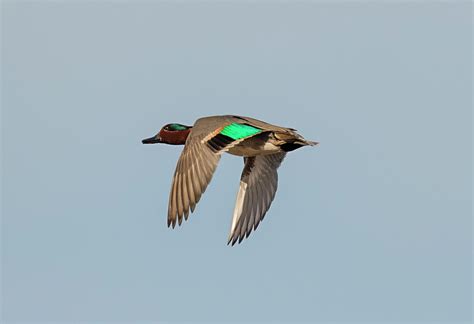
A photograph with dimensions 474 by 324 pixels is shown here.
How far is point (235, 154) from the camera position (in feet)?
44.2

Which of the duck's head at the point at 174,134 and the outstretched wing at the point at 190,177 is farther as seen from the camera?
the duck's head at the point at 174,134

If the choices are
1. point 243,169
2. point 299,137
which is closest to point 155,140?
point 243,169

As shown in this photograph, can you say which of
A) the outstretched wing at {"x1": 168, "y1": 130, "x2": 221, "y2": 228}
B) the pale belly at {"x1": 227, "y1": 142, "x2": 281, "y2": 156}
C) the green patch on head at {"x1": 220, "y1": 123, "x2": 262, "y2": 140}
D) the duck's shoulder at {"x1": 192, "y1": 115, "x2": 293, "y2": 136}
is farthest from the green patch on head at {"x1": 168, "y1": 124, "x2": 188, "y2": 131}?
the outstretched wing at {"x1": 168, "y1": 130, "x2": 221, "y2": 228}

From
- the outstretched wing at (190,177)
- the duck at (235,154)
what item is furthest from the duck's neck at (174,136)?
the outstretched wing at (190,177)

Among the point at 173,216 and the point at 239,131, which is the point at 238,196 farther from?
the point at 173,216

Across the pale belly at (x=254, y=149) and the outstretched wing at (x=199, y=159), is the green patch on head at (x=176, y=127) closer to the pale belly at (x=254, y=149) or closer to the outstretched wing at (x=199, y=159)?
the pale belly at (x=254, y=149)

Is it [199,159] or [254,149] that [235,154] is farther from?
[199,159]

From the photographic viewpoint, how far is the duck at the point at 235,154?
11625mm

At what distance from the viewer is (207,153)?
11883mm

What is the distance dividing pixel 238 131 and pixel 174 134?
1712mm

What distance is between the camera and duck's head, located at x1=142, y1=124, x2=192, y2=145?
1402cm

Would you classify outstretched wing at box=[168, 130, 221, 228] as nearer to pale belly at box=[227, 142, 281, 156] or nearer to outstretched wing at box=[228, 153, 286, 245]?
pale belly at box=[227, 142, 281, 156]

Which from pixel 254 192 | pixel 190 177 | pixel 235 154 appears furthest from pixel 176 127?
pixel 190 177

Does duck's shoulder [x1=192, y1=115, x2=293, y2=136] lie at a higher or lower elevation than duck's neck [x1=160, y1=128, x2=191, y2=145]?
lower
